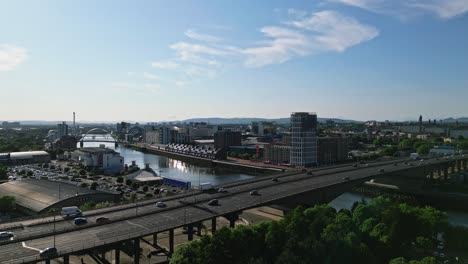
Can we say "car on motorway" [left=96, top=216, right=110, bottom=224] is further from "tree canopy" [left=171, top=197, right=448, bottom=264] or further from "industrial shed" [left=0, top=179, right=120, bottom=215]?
"industrial shed" [left=0, top=179, right=120, bottom=215]

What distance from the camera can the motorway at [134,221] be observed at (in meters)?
12.8

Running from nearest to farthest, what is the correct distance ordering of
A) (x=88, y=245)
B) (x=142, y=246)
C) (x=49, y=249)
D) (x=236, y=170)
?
(x=49, y=249) → (x=88, y=245) → (x=142, y=246) → (x=236, y=170)

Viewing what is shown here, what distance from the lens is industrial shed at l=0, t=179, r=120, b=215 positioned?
24.0m

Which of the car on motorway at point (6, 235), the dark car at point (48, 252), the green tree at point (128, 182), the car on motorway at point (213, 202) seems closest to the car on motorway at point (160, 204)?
the car on motorway at point (213, 202)

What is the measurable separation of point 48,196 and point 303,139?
3242 centimetres

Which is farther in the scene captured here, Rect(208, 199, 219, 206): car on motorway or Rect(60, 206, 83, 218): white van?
Rect(208, 199, 219, 206): car on motorway

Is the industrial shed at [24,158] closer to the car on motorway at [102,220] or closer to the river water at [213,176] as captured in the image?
the river water at [213,176]

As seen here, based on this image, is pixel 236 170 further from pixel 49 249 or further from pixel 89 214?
pixel 49 249

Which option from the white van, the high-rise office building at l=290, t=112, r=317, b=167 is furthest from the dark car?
the high-rise office building at l=290, t=112, r=317, b=167

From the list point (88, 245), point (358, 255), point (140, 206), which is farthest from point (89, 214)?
point (358, 255)

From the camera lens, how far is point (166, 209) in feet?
59.4

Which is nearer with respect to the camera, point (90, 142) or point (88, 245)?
point (88, 245)

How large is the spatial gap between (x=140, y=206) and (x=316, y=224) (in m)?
8.98

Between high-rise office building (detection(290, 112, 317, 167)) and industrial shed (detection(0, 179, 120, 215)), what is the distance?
28.0 metres
